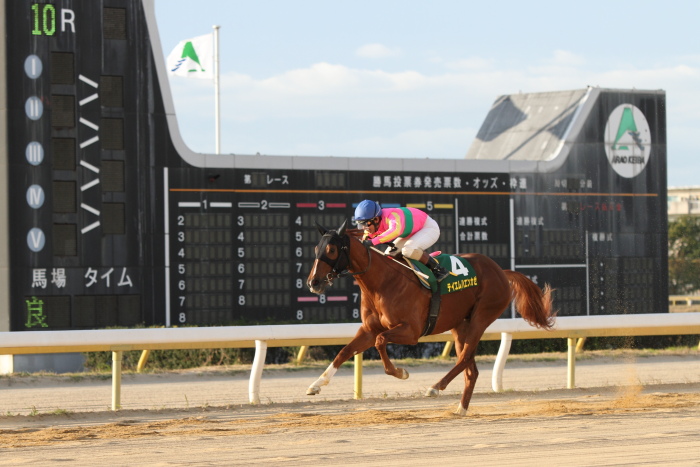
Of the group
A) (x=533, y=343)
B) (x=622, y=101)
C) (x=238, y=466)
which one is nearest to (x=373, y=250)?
(x=238, y=466)

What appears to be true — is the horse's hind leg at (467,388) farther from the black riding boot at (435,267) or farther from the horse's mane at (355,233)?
the horse's mane at (355,233)

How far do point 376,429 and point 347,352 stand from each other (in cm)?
67

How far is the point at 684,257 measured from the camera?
37406 millimetres

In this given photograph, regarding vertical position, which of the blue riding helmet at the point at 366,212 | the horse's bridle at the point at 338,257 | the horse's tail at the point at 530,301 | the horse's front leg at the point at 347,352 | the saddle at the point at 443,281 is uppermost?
the blue riding helmet at the point at 366,212

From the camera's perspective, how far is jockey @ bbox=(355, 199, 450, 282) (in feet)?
26.3

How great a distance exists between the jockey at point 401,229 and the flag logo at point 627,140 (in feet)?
32.4

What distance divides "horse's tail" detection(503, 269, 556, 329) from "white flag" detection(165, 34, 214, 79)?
10.5 meters

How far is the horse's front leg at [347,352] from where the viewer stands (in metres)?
7.36

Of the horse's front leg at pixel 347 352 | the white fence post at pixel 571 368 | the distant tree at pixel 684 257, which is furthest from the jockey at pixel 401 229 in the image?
the distant tree at pixel 684 257

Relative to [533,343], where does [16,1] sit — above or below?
above

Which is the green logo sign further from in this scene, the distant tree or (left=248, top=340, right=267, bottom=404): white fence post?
the distant tree

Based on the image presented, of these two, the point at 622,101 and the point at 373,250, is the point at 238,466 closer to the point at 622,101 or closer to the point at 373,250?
the point at 373,250

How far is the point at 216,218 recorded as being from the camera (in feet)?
49.5

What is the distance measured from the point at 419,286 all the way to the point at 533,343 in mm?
8756
